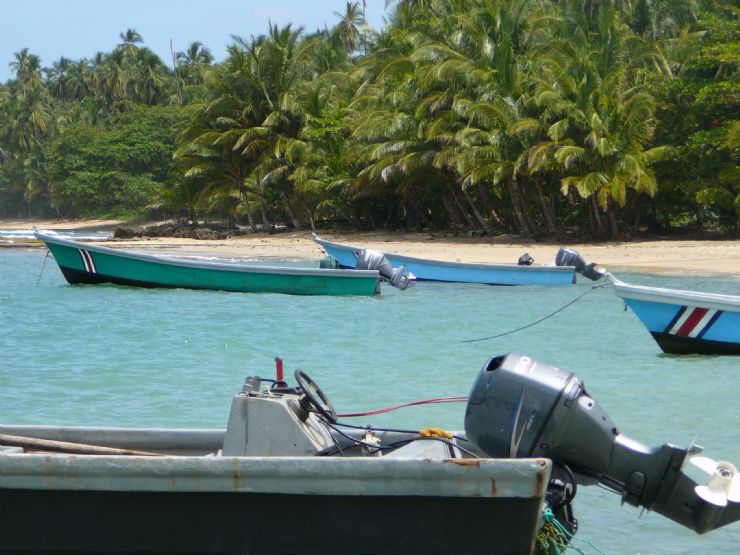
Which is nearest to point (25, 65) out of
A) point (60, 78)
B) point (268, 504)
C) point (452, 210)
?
point (60, 78)

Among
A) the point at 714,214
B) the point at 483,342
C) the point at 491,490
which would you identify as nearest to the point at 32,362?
the point at 483,342

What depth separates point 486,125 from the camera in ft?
96.0

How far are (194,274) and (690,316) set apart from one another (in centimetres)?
1059

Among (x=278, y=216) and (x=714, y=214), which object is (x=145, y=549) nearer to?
(x=714, y=214)

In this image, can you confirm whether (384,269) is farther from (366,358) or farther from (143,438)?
(143,438)

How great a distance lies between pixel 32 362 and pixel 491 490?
9539 millimetres

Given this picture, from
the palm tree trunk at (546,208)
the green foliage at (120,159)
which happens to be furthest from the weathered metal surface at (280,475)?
the green foliage at (120,159)

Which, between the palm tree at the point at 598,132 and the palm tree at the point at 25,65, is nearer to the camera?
the palm tree at the point at 598,132

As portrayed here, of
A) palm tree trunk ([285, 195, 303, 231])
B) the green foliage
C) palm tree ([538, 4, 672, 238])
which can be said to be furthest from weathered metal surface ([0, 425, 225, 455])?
the green foliage

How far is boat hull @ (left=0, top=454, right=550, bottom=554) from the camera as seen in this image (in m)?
3.70

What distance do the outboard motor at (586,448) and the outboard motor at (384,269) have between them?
14.0m

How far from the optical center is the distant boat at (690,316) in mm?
10414

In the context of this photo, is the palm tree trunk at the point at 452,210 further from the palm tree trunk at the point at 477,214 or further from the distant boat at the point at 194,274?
the distant boat at the point at 194,274

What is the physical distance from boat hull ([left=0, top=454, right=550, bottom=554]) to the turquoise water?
2096mm
